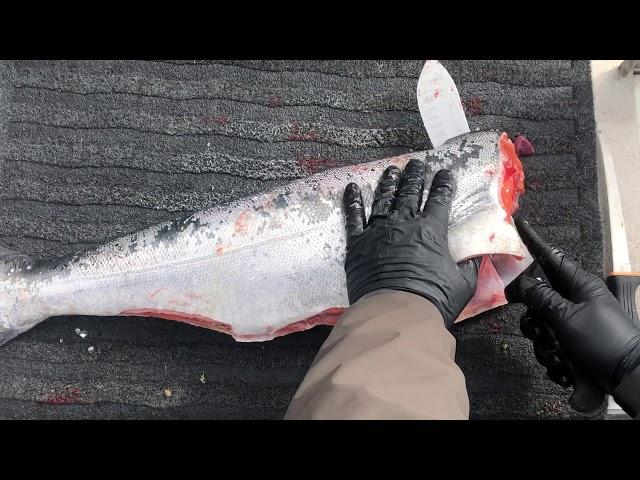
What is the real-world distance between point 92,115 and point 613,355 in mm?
1925

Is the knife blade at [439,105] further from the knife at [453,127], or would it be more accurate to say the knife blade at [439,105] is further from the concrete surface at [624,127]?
the concrete surface at [624,127]

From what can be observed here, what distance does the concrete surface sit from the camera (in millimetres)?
1771

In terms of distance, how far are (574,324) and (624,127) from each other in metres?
0.82

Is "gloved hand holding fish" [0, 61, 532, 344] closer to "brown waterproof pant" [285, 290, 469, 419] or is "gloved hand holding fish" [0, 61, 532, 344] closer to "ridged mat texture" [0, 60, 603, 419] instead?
"ridged mat texture" [0, 60, 603, 419]

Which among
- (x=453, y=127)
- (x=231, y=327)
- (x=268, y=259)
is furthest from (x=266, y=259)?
(x=453, y=127)

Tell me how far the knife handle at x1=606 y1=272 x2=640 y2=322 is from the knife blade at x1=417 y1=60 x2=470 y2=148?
2.19ft

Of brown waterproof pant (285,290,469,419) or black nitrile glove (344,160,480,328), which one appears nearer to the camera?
brown waterproof pant (285,290,469,419)

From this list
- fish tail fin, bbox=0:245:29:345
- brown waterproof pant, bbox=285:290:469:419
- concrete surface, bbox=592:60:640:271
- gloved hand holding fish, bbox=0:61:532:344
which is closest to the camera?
brown waterproof pant, bbox=285:290:469:419

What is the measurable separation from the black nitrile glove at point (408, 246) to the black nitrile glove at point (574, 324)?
0.23m

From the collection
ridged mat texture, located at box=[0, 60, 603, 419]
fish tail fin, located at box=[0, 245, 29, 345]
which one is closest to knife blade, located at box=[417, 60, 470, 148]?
ridged mat texture, located at box=[0, 60, 603, 419]

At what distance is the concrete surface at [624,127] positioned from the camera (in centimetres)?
177

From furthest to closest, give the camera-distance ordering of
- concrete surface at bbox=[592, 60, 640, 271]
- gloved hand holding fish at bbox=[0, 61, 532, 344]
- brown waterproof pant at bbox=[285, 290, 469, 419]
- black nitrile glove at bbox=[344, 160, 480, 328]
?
1. concrete surface at bbox=[592, 60, 640, 271]
2. gloved hand holding fish at bbox=[0, 61, 532, 344]
3. black nitrile glove at bbox=[344, 160, 480, 328]
4. brown waterproof pant at bbox=[285, 290, 469, 419]

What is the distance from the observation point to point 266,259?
4.93ft

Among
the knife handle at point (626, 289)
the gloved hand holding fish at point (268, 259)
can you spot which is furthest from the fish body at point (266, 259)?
the knife handle at point (626, 289)
